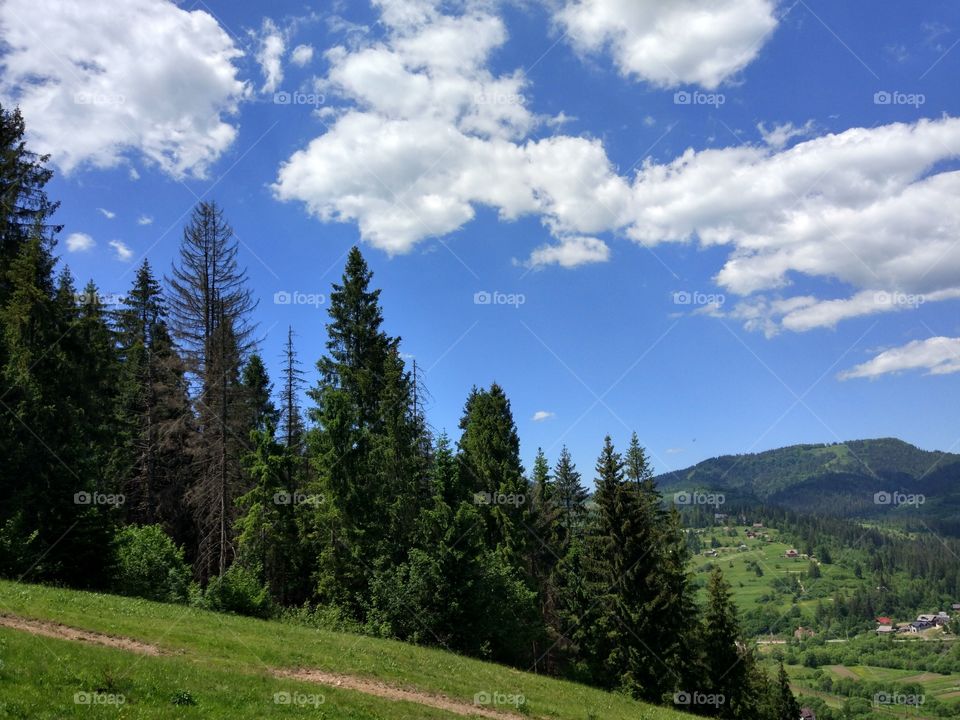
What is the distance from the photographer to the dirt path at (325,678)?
16.4 meters

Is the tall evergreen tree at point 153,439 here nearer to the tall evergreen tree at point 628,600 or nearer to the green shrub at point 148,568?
the green shrub at point 148,568

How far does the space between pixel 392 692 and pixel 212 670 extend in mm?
5775

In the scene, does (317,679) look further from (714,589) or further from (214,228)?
(714,589)

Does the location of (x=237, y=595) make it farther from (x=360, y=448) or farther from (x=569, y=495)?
(x=569, y=495)

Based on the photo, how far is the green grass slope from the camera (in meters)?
12.3

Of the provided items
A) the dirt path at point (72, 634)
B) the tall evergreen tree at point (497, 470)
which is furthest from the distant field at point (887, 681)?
the dirt path at point (72, 634)

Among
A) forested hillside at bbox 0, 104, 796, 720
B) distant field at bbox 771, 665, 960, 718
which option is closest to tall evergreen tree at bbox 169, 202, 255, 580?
forested hillside at bbox 0, 104, 796, 720

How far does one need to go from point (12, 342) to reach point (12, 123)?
41.0 ft

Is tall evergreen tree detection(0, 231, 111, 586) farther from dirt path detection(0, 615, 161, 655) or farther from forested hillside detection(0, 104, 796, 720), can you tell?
dirt path detection(0, 615, 161, 655)

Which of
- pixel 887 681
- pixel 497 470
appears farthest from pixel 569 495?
pixel 887 681

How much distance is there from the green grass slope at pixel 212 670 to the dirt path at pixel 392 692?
508 mm

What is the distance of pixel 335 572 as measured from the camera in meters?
35.7

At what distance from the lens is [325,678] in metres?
18.9

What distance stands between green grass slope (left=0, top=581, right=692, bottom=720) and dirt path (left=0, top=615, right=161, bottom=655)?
383mm
